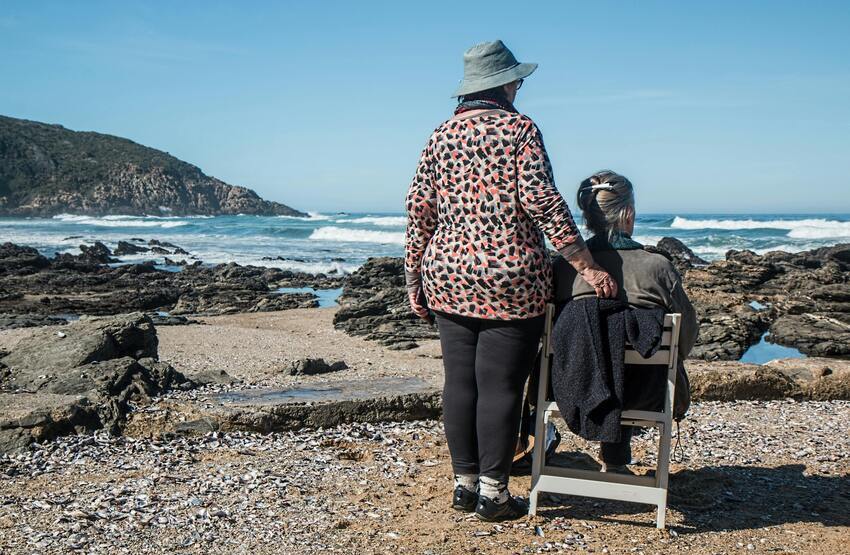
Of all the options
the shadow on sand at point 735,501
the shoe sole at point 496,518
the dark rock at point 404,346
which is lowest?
the dark rock at point 404,346

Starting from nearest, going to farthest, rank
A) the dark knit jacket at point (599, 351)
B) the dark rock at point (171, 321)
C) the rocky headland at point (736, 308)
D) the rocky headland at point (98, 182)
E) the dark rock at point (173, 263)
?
the dark knit jacket at point (599, 351) → the rocky headland at point (736, 308) → the dark rock at point (171, 321) → the dark rock at point (173, 263) → the rocky headland at point (98, 182)

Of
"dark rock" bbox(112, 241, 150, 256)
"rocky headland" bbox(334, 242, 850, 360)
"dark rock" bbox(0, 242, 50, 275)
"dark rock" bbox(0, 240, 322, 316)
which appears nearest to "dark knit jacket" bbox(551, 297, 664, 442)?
"rocky headland" bbox(334, 242, 850, 360)

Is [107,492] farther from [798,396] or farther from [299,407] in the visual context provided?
[798,396]

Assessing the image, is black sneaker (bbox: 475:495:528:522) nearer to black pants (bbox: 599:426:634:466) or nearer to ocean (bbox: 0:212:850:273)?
black pants (bbox: 599:426:634:466)

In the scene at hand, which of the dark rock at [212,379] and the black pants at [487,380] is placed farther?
the dark rock at [212,379]

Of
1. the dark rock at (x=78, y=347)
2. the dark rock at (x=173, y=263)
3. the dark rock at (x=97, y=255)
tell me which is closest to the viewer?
the dark rock at (x=78, y=347)

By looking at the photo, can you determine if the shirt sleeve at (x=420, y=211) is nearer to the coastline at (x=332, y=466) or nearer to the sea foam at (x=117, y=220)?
the coastline at (x=332, y=466)

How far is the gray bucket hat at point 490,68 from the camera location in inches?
136

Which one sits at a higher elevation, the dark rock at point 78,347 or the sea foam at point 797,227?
the sea foam at point 797,227

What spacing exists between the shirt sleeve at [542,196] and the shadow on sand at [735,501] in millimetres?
1337

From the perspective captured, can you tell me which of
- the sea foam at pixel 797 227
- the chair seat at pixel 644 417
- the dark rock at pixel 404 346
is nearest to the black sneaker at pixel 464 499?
the chair seat at pixel 644 417

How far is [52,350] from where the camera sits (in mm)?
6555

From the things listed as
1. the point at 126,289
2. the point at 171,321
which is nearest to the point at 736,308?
the point at 171,321

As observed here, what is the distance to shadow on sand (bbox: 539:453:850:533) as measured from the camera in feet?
12.3
